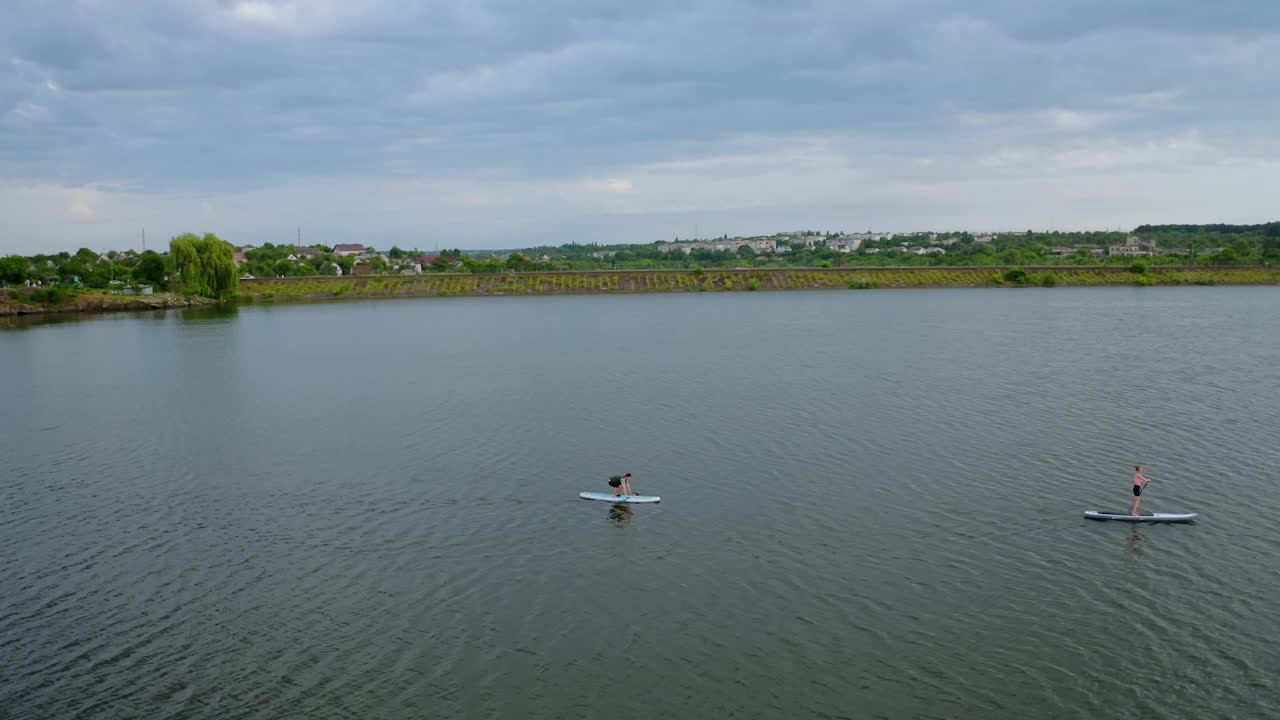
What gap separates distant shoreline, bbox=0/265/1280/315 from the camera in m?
145

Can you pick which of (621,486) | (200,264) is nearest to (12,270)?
(200,264)

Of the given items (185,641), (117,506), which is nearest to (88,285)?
(117,506)

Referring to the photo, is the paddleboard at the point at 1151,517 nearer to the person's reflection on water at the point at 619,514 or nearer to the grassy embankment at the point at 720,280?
the person's reflection on water at the point at 619,514

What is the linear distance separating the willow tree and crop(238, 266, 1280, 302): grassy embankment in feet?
34.6

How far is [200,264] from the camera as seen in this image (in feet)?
419

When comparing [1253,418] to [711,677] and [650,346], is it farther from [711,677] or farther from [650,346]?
[650,346]

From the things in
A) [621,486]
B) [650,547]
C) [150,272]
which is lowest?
[650,547]

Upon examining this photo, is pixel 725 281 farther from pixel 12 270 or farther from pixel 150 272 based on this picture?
pixel 12 270

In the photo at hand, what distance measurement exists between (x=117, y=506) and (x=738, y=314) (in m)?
79.6

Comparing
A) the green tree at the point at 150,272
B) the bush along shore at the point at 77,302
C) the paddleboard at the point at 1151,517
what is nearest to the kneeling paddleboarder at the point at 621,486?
the paddleboard at the point at 1151,517

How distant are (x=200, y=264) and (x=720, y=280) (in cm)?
8578

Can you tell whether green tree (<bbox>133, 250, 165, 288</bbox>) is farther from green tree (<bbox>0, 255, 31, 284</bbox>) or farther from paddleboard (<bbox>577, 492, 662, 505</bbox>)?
paddleboard (<bbox>577, 492, 662, 505</bbox>)

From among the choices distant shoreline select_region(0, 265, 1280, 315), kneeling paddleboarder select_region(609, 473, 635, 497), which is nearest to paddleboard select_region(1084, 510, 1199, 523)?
kneeling paddleboarder select_region(609, 473, 635, 497)

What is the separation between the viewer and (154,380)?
5497 cm
